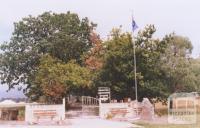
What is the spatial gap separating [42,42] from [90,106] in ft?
37.9

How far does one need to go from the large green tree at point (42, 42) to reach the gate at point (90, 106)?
6896 millimetres

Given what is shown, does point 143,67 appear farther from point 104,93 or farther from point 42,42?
point 42,42

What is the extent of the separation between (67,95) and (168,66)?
923 cm

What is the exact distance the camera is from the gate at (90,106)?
31609 millimetres

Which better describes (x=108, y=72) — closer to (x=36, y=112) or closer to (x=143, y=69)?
(x=143, y=69)

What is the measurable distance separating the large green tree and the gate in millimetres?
6896

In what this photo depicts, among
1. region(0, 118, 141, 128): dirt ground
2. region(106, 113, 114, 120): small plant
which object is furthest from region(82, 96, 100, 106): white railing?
region(0, 118, 141, 128): dirt ground

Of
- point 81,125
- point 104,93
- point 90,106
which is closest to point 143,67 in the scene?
point 104,93

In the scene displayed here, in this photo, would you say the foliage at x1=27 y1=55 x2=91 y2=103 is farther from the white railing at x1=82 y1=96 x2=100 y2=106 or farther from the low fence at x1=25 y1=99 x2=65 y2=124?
the low fence at x1=25 y1=99 x2=65 y2=124

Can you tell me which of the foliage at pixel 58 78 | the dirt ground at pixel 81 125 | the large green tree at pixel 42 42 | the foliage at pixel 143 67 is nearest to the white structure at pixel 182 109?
the foliage at pixel 143 67

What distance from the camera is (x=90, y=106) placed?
3312 centimetres

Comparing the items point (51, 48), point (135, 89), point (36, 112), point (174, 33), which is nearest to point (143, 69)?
point (135, 89)

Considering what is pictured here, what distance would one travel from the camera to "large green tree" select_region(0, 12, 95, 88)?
43.1 m

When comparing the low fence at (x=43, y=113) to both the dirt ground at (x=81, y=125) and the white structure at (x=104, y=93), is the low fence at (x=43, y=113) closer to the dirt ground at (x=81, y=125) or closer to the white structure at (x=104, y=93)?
the dirt ground at (x=81, y=125)
